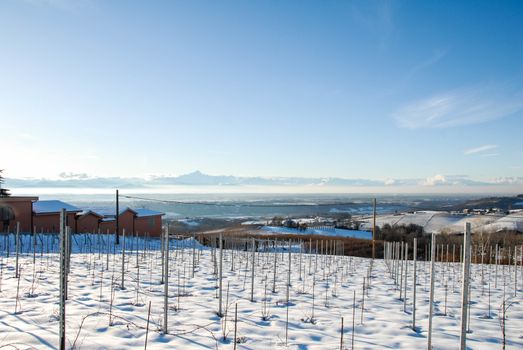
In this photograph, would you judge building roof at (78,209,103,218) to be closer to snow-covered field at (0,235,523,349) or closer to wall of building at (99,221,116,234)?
wall of building at (99,221,116,234)

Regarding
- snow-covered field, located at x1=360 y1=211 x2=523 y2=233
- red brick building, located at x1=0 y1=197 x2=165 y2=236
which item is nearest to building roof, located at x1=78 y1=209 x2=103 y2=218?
red brick building, located at x1=0 y1=197 x2=165 y2=236

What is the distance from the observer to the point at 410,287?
9656 mm

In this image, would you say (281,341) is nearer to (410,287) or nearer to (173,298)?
(173,298)

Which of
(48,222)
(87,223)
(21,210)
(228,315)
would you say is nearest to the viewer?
(228,315)

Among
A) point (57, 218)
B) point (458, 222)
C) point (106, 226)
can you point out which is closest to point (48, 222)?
point (57, 218)

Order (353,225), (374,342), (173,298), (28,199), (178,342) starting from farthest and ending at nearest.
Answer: (353,225) → (28,199) → (173,298) → (374,342) → (178,342)

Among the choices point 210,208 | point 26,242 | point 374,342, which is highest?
point 374,342

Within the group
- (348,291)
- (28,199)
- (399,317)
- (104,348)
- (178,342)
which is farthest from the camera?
(28,199)

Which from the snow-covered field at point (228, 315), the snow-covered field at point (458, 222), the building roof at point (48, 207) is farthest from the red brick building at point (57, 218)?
the snow-covered field at point (458, 222)

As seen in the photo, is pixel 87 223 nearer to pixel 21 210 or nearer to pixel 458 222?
pixel 21 210

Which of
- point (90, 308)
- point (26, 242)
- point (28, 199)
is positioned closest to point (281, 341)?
point (90, 308)

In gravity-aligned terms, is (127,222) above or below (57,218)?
below

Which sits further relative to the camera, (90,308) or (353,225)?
(353,225)

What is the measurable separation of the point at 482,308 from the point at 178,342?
641 cm
